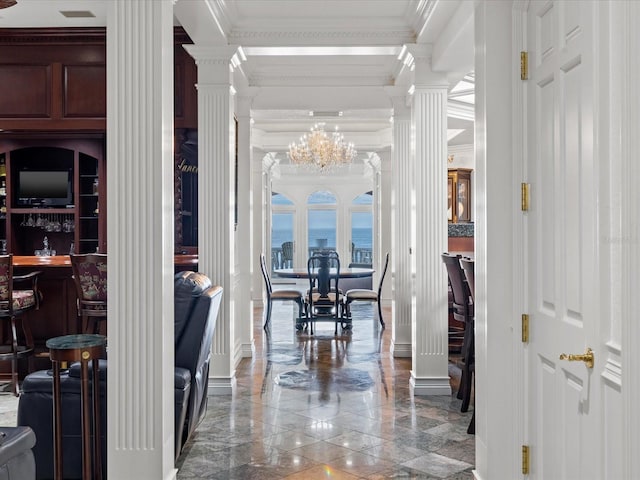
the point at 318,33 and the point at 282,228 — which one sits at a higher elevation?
the point at 318,33

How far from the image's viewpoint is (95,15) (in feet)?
16.7

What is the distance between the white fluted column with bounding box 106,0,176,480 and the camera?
278cm

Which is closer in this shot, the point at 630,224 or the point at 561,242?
the point at 630,224

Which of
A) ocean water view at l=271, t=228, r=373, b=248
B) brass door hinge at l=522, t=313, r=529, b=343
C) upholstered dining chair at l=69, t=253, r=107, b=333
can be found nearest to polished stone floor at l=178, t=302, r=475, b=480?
brass door hinge at l=522, t=313, r=529, b=343

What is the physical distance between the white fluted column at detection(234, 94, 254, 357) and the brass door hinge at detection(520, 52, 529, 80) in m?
4.09

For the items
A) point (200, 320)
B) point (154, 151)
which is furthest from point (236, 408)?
point (154, 151)

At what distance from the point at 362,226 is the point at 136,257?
42.5ft

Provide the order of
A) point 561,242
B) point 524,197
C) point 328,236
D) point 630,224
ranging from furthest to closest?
point 328,236
point 524,197
point 561,242
point 630,224

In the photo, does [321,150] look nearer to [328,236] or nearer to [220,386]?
[220,386]

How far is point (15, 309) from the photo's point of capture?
4.68 metres

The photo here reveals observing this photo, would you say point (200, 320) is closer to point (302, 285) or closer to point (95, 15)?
point (95, 15)

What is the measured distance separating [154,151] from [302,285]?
11922 millimetres

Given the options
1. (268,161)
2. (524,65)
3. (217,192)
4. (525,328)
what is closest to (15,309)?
(217,192)

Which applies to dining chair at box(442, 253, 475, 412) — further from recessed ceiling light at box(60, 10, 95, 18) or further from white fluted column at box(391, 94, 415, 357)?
recessed ceiling light at box(60, 10, 95, 18)
